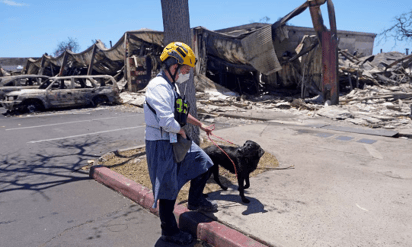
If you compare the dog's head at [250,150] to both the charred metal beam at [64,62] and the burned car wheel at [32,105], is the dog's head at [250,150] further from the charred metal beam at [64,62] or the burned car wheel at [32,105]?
the charred metal beam at [64,62]

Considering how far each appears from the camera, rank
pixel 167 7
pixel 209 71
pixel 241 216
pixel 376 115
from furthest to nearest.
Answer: pixel 209 71 < pixel 376 115 < pixel 167 7 < pixel 241 216

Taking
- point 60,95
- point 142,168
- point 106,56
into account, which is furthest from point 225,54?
point 142,168

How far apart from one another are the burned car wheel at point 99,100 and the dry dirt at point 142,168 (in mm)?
9627

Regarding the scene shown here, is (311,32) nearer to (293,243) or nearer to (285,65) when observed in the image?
(285,65)

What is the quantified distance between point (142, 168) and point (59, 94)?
10378 millimetres

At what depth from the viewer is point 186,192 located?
13.8 feet

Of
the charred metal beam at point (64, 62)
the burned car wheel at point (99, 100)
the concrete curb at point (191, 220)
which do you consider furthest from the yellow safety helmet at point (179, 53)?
the charred metal beam at point (64, 62)

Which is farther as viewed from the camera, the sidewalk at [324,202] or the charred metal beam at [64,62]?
the charred metal beam at [64,62]

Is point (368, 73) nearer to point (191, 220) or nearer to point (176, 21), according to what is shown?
point (176, 21)

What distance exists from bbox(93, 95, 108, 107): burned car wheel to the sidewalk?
429 inches

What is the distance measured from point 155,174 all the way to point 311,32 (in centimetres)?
1495

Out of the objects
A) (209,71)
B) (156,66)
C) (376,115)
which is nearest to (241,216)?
(376,115)

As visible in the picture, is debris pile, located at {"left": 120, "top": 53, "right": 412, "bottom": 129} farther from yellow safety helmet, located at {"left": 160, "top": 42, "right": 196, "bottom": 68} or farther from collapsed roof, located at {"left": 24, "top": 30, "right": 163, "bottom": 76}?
yellow safety helmet, located at {"left": 160, "top": 42, "right": 196, "bottom": 68}

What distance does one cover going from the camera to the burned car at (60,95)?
1322cm
